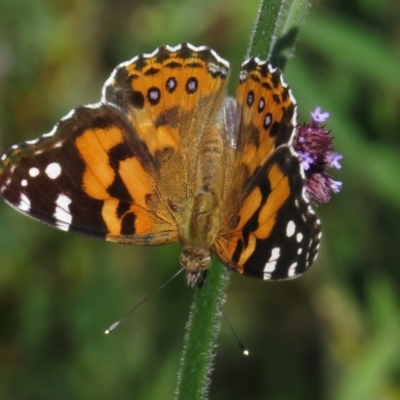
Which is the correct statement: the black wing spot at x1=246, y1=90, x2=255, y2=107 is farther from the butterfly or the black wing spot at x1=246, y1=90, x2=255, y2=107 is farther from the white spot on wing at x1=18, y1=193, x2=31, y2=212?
the white spot on wing at x1=18, y1=193, x2=31, y2=212

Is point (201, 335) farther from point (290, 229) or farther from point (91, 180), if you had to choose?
point (91, 180)

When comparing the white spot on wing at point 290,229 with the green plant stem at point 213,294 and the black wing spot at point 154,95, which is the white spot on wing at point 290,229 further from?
the black wing spot at point 154,95

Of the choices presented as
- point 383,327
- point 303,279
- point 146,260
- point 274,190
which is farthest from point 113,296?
point 274,190

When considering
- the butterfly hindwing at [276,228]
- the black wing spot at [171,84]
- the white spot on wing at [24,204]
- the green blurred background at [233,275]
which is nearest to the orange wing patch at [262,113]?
the butterfly hindwing at [276,228]

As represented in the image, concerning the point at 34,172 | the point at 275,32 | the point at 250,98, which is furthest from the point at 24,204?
the point at 275,32

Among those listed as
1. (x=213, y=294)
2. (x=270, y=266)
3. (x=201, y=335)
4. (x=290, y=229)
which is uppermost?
(x=290, y=229)

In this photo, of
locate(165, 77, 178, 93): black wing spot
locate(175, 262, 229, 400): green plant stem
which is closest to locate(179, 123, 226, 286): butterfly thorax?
locate(175, 262, 229, 400): green plant stem
